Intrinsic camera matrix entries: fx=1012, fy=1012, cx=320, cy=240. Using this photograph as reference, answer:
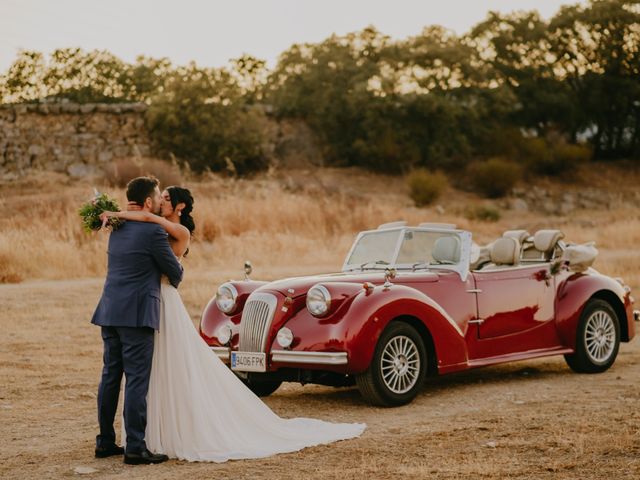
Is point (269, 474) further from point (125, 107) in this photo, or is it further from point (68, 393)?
point (125, 107)

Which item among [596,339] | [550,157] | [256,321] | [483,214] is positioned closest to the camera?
[256,321]

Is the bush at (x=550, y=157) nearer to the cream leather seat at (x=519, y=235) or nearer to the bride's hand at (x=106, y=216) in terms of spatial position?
the cream leather seat at (x=519, y=235)

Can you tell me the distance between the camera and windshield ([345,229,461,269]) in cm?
1023

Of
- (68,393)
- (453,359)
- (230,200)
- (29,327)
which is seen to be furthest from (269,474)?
(230,200)

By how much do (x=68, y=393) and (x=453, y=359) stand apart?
3.86 meters

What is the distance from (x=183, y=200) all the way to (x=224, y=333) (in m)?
2.29

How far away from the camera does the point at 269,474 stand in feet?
20.5

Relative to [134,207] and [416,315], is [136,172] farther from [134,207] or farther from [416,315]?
[134,207]

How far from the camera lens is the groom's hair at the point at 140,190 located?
6.89 meters

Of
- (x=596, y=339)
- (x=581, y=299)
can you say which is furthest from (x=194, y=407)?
(x=596, y=339)

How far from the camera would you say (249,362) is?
29.0 feet

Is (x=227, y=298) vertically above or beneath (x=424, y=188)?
beneath

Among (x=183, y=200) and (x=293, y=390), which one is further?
(x=293, y=390)

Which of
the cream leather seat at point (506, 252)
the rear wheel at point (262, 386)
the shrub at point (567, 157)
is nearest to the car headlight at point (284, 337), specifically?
the rear wheel at point (262, 386)
